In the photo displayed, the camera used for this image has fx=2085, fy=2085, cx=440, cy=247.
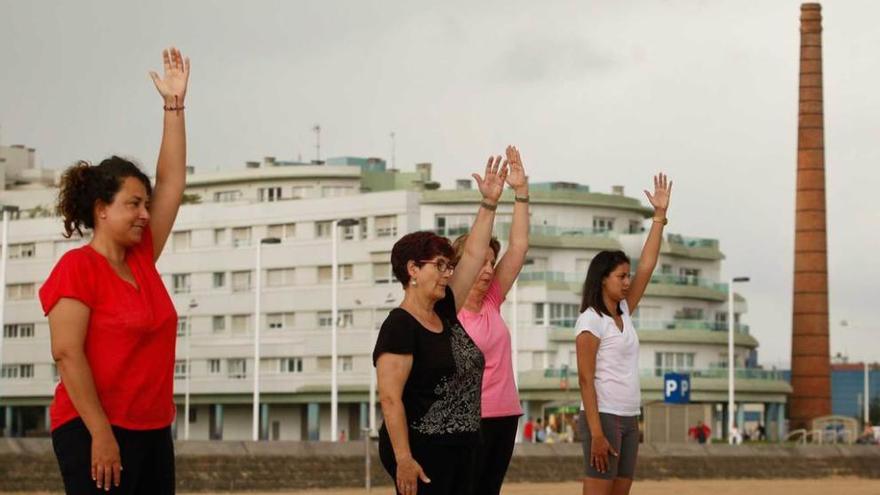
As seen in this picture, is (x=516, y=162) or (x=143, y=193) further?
(x=516, y=162)

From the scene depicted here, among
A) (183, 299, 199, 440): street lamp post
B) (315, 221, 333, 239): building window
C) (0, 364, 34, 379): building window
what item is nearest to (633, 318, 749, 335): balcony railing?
(315, 221, 333, 239): building window

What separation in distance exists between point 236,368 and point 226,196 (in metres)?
16.8

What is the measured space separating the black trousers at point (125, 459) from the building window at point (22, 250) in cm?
11551

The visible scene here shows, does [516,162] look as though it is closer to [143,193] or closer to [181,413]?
[143,193]

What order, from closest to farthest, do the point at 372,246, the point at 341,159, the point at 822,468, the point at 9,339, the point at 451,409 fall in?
1. the point at 451,409
2. the point at 822,468
3. the point at 372,246
4. the point at 9,339
5. the point at 341,159

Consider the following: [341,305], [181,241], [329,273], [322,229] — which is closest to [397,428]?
[341,305]

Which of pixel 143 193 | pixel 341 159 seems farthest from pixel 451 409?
pixel 341 159

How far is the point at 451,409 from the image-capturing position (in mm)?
9445

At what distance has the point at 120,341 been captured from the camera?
25.0ft

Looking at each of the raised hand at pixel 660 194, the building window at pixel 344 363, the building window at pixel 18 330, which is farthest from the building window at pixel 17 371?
the raised hand at pixel 660 194

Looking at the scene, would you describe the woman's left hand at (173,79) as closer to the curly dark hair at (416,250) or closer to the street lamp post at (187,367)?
the curly dark hair at (416,250)

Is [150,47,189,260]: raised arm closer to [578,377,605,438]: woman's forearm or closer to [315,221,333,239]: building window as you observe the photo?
[578,377,605,438]: woman's forearm

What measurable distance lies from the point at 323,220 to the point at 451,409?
106 metres

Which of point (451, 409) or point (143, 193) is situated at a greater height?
point (143, 193)
